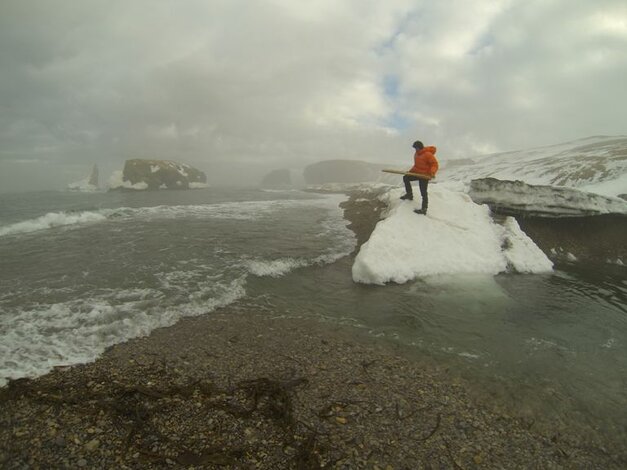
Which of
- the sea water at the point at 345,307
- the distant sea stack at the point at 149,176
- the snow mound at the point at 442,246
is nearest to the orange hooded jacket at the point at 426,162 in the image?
the snow mound at the point at 442,246

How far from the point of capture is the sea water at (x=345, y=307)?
6922 millimetres

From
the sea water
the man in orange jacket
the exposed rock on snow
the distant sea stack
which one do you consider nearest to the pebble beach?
the sea water

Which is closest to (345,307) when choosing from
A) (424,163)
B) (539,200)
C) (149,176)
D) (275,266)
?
(275,266)

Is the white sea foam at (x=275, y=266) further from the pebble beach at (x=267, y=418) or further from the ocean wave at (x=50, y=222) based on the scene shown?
the ocean wave at (x=50, y=222)

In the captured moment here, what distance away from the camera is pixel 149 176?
476 feet

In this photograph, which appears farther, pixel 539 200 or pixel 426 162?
pixel 539 200

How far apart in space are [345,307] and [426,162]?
8.65 m

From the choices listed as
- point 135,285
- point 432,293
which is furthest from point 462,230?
point 135,285

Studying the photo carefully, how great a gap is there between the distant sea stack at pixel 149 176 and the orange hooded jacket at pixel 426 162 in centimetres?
15306

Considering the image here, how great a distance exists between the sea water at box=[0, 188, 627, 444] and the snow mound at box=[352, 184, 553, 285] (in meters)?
0.71

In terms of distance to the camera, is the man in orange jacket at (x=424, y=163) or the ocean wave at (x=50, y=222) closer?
the man in orange jacket at (x=424, y=163)

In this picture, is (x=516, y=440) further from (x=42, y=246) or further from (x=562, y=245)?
(x=42, y=246)

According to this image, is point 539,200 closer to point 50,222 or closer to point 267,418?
point 267,418

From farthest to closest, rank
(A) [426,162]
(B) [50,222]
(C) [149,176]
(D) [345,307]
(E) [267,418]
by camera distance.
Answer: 1. (C) [149,176]
2. (B) [50,222]
3. (A) [426,162]
4. (D) [345,307]
5. (E) [267,418]
